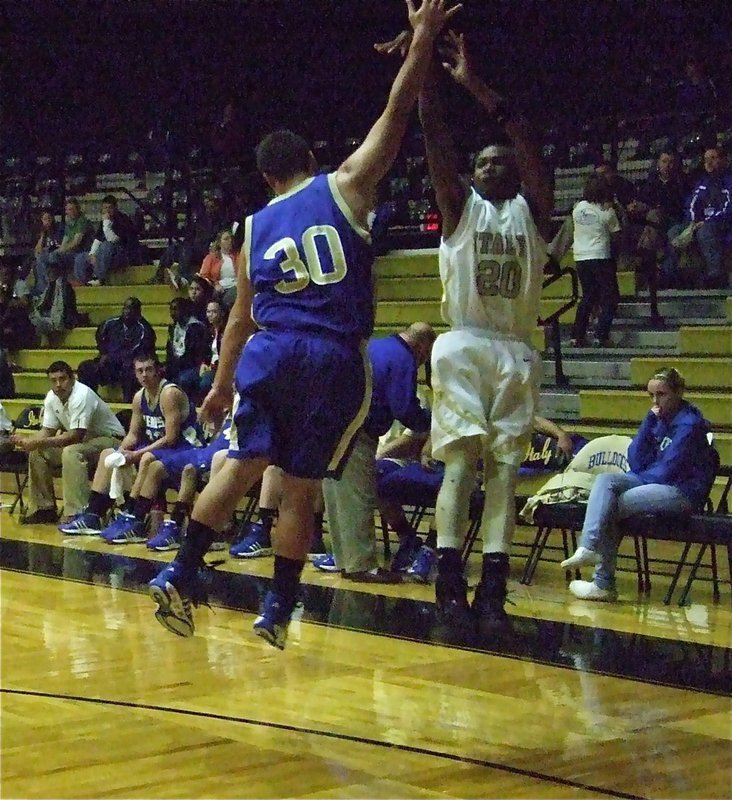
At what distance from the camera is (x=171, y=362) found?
11109mm

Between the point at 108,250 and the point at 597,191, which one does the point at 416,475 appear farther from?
the point at 108,250

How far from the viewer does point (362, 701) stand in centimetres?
448

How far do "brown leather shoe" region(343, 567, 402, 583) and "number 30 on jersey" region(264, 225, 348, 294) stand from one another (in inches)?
130

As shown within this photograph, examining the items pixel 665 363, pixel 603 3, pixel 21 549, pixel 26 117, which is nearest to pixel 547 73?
pixel 603 3

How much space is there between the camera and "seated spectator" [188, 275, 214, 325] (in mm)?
11594

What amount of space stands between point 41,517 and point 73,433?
0.74m

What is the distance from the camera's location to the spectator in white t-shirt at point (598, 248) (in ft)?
33.9

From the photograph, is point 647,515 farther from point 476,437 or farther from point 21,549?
point 21,549

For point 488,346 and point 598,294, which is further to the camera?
point 598,294

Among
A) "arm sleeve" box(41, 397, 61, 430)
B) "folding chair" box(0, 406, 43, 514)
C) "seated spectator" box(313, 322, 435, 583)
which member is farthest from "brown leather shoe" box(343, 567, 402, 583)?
"folding chair" box(0, 406, 43, 514)

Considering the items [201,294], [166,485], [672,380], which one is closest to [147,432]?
[166,485]

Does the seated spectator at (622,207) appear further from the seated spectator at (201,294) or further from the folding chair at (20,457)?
Answer: the folding chair at (20,457)

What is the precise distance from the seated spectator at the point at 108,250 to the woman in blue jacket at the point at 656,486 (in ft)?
30.2

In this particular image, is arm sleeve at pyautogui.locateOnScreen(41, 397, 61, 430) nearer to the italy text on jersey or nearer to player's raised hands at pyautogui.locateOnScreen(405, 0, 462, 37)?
the italy text on jersey
